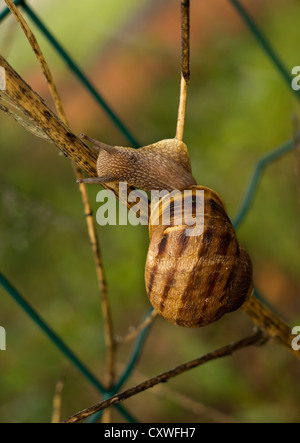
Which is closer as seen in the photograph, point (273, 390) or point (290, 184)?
point (273, 390)

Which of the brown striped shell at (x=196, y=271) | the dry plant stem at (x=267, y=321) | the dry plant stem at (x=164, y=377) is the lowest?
the dry plant stem at (x=164, y=377)

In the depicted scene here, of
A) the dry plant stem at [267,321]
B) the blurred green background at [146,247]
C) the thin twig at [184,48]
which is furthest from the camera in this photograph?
the blurred green background at [146,247]

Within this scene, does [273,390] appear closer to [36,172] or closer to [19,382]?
[19,382]

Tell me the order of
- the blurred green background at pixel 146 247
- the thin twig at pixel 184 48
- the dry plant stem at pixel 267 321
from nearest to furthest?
the thin twig at pixel 184 48 → the dry plant stem at pixel 267 321 → the blurred green background at pixel 146 247

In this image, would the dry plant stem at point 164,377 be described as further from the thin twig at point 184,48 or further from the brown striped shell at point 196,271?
the thin twig at point 184,48

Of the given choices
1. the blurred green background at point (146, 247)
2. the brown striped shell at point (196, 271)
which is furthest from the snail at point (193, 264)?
the blurred green background at point (146, 247)

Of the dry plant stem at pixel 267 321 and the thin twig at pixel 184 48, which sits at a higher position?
the thin twig at pixel 184 48

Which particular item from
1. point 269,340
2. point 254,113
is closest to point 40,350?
point 269,340
